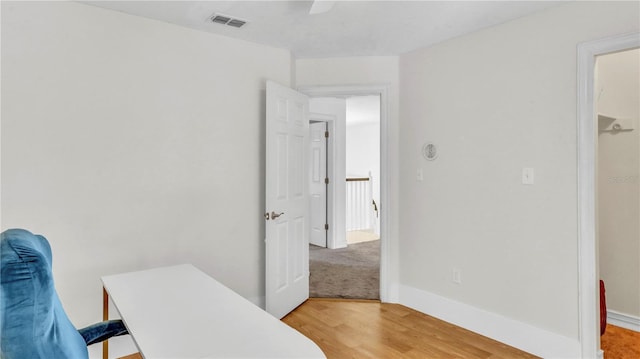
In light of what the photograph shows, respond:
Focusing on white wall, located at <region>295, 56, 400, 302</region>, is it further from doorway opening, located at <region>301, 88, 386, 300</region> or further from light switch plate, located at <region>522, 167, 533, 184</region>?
light switch plate, located at <region>522, 167, 533, 184</region>

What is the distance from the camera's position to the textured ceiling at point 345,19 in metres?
2.44

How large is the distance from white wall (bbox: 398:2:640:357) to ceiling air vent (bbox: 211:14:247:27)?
1559 mm

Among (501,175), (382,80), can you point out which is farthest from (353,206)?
(501,175)

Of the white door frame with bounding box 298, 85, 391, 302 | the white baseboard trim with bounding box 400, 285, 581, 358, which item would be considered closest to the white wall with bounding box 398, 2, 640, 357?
the white baseboard trim with bounding box 400, 285, 581, 358

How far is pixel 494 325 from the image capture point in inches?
110

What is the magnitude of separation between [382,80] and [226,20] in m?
1.54

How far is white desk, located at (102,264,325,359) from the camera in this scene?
119 centimetres

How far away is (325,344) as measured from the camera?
2719 mm

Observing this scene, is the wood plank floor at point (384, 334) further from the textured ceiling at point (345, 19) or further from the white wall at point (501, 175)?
the textured ceiling at point (345, 19)

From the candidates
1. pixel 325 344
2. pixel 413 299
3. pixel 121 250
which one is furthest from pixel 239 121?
pixel 413 299

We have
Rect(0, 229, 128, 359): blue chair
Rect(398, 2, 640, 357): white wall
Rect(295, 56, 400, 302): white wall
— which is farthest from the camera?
Rect(295, 56, 400, 302): white wall

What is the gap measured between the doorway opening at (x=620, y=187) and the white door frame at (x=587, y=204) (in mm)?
791

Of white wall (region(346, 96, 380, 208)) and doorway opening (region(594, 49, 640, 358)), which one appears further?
white wall (region(346, 96, 380, 208))

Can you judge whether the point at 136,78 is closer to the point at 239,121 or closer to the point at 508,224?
the point at 239,121
